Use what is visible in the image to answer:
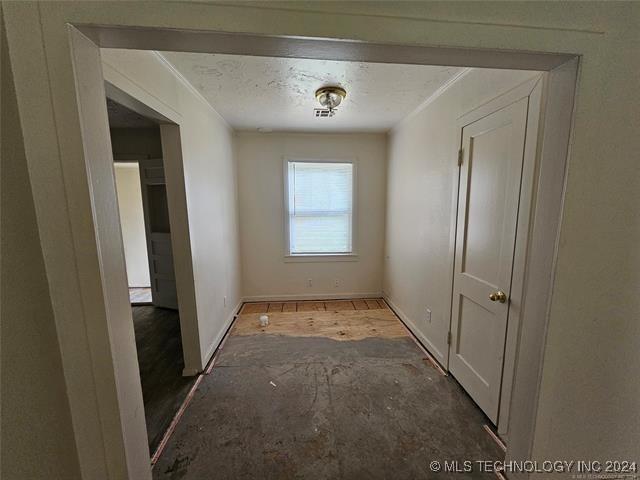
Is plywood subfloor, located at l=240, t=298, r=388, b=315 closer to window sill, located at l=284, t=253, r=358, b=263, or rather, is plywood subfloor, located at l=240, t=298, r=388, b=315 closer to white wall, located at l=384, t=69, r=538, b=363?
white wall, located at l=384, t=69, r=538, b=363

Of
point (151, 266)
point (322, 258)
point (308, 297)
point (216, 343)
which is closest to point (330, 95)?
point (322, 258)

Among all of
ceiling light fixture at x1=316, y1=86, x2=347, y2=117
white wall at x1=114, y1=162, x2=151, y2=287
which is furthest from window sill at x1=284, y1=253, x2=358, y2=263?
white wall at x1=114, y1=162, x2=151, y2=287

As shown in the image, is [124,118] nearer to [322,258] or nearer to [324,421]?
[322,258]

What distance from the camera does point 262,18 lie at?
0.77m

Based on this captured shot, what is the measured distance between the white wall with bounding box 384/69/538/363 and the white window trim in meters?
0.53

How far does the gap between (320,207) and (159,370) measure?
2.62 meters

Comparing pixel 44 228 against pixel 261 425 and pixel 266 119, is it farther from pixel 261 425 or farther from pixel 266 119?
pixel 266 119

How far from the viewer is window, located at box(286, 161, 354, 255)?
3623mm

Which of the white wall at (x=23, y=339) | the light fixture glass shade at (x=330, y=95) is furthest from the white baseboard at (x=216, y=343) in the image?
the light fixture glass shade at (x=330, y=95)

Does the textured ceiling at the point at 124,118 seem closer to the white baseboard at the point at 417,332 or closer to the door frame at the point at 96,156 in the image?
the door frame at the point at 96,156

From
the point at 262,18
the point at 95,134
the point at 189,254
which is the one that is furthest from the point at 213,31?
the point at 189,254

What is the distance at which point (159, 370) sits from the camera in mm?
2252

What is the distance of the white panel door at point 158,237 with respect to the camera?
3.35 meters

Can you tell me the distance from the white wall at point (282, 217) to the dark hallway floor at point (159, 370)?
45.9 inches
